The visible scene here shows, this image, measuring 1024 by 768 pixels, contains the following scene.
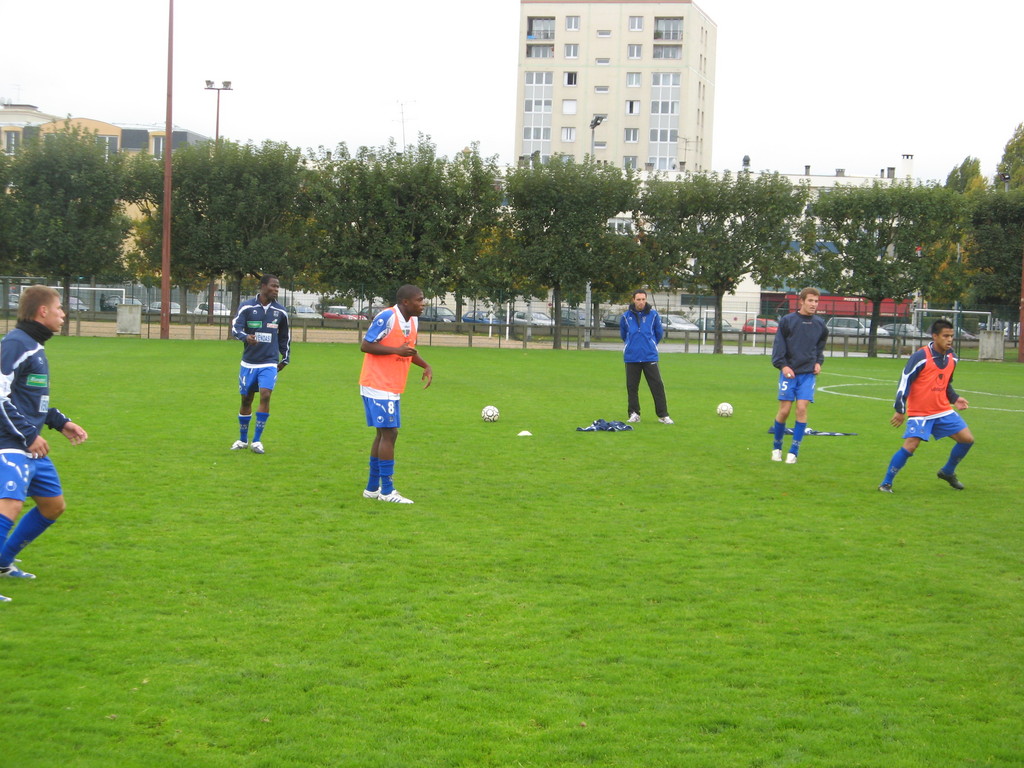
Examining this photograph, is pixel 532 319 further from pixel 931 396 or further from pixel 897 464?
pixel 931 396

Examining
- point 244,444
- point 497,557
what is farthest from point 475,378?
point 497,557

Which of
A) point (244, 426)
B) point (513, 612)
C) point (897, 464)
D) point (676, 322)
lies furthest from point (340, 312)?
point (513, 612)

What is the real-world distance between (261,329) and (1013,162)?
6772 cm

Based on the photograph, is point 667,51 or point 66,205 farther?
point 667,51

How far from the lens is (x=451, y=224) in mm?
43406

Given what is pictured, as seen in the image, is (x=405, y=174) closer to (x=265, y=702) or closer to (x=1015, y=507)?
(x=1015, y=507)

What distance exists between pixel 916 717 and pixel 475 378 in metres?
21.5

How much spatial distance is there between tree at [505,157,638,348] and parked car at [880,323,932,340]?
1393cm

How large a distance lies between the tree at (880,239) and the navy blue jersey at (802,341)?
34.1 metres

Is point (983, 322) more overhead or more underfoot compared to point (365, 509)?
more overhead

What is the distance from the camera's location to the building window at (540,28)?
94.9 metres

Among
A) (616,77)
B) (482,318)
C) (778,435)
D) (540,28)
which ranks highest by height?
(540,28)

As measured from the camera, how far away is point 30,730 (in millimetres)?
4398

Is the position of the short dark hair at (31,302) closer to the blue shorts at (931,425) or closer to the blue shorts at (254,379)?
the blue shorts at (254,379)
